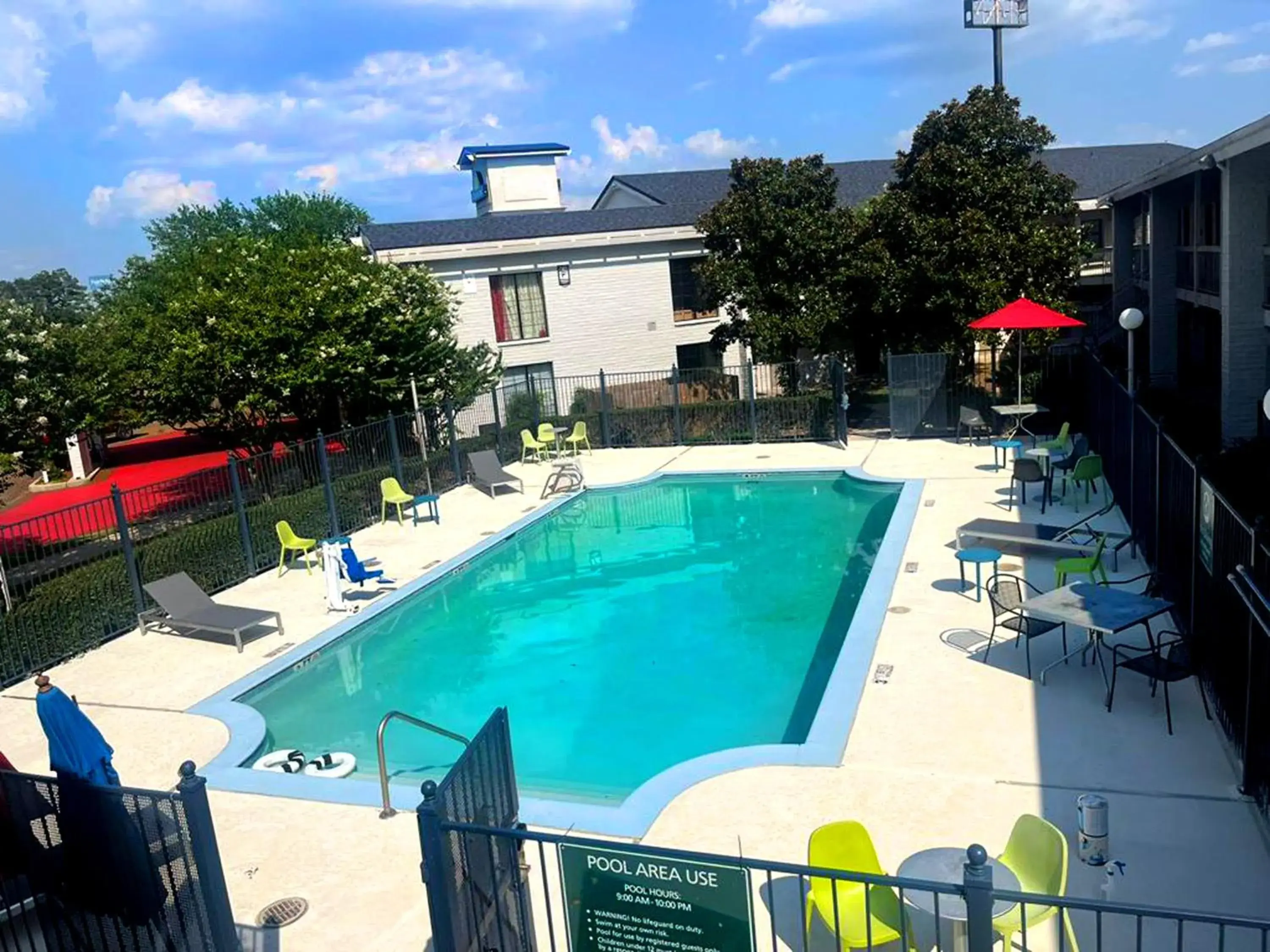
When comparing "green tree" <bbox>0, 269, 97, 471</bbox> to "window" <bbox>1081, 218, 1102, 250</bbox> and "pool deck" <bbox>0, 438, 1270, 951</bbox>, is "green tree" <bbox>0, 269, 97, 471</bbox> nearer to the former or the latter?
"pool deck" <bbox>0, 438, 1270, 951</bbox>

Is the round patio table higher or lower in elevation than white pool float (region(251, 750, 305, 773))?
higher

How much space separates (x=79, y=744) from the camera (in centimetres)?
655

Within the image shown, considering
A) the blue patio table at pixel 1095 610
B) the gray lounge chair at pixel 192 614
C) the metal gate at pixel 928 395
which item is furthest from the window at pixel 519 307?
the blue patio table at pixel 1095 610

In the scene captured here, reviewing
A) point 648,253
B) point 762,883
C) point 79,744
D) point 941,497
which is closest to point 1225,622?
point 762,883

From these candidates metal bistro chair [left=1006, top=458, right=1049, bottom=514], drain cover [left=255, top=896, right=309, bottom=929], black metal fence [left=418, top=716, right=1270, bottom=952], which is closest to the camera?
black metal fence [left=418, top=716, right=1270, bottom=952]

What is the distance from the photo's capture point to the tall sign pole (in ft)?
127

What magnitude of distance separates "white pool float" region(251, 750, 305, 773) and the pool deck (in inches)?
21.3

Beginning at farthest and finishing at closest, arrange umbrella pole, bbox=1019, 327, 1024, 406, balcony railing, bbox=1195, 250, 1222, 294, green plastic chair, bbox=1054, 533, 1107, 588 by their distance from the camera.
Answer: balcony railing, bbox=1195, 250, 1222, 294 < umbrella pole, bbox=1019, 327, 1024, 406 < green plastic chair, bbox=1054, 533, 1107, 588

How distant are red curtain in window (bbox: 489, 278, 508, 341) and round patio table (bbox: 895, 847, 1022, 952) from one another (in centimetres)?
2449

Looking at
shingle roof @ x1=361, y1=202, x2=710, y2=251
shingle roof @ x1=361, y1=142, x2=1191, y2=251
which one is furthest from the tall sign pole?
shingle roof @ x1=361, y1=202, x2=710, y2=251

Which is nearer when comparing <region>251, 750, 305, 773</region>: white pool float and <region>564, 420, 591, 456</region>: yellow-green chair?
<region>251, 750, 305, 773</region>: white pool float

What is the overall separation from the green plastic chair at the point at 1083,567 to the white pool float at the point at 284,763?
8020mm

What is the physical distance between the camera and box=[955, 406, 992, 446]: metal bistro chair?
20844 millimetres

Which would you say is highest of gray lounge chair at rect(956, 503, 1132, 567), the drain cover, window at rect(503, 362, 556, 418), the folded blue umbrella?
window at rect(503, 362, 556, 418)
